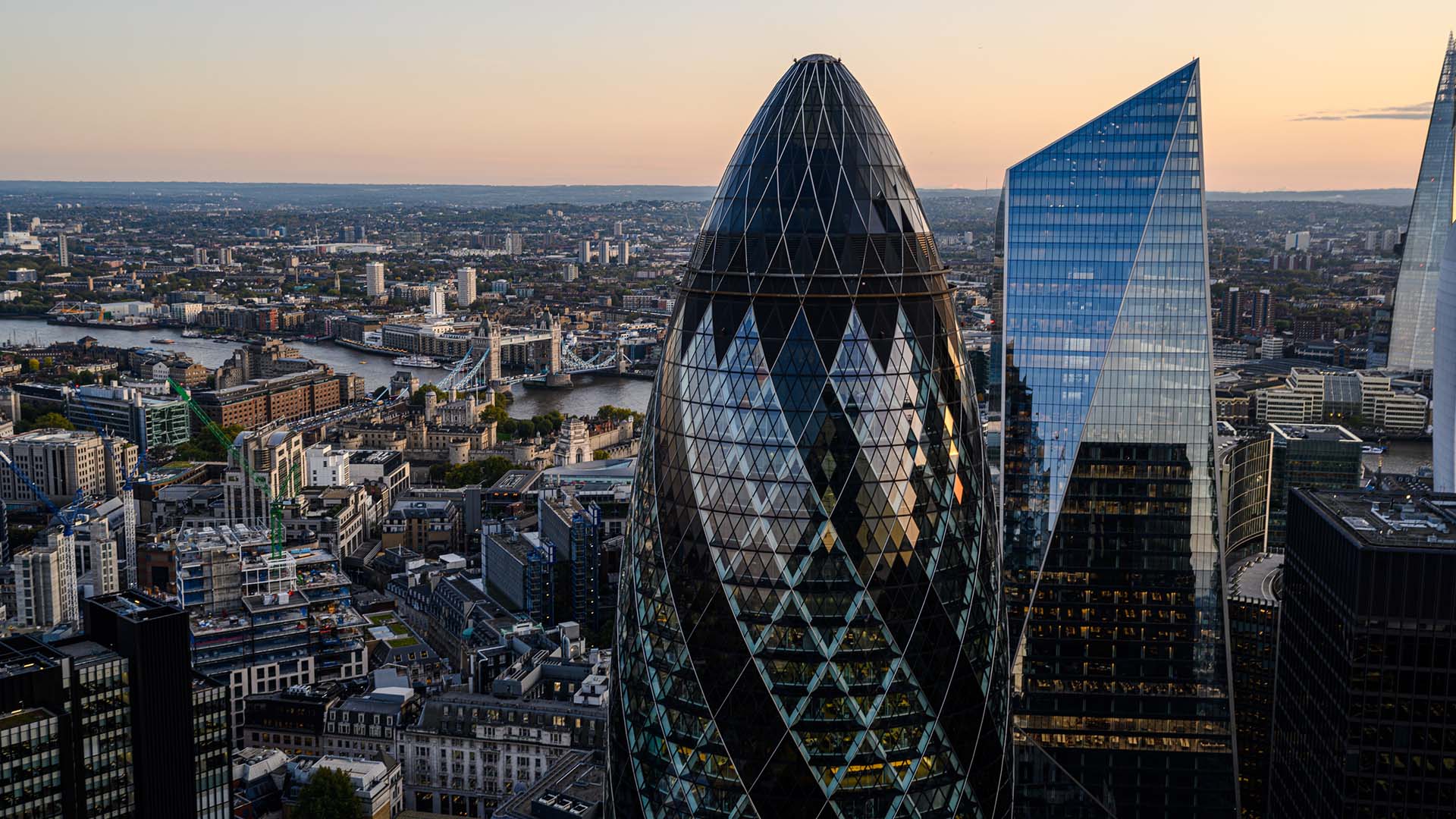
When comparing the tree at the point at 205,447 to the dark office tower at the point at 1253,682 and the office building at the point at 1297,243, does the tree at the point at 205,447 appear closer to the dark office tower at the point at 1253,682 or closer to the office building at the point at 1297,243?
the dark office tower at the point at 1253,682

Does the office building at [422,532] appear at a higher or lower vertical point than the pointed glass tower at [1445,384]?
lower

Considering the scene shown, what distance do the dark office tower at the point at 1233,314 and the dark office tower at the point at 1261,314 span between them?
1.34 meters

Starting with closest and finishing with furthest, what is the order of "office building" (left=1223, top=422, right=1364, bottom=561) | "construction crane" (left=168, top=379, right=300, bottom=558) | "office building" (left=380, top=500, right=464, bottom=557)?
"office building" (left=1223, top=422, right=1364, bottom=561) < "construction crane" (left=168, top=379, right=300, bottom=558) < "office building" (left=380, top=500, right=464, bottom=557)

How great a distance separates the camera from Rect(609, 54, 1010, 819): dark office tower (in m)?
17.5

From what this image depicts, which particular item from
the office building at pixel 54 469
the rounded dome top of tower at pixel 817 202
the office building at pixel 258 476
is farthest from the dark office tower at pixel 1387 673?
the office building at pixel 54 469

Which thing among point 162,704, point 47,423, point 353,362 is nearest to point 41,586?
point 162,704

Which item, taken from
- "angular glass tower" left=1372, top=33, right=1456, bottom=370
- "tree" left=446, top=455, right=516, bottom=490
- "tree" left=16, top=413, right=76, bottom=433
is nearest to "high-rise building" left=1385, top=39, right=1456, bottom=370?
"angular glass tower" left=1372, top=33, right=1456, bottom=370

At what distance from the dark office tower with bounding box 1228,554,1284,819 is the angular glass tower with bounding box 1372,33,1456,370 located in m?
82.7

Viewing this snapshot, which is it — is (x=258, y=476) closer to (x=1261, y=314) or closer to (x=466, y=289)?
(x=1261, y=314)

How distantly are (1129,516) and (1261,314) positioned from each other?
11403 cm

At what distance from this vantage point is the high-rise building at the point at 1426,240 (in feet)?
371

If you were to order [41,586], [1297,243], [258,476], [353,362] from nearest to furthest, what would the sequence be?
[41,586] → [258,476] → [353,362] → [1297,243]

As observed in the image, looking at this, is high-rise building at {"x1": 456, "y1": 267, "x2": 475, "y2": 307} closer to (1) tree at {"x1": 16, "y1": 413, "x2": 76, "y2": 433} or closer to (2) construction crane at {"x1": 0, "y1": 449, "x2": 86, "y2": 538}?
(1) tree at {"x1": 16, "y1": 413, "x2": 76, "y2": 433}

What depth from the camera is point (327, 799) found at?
129 feet
